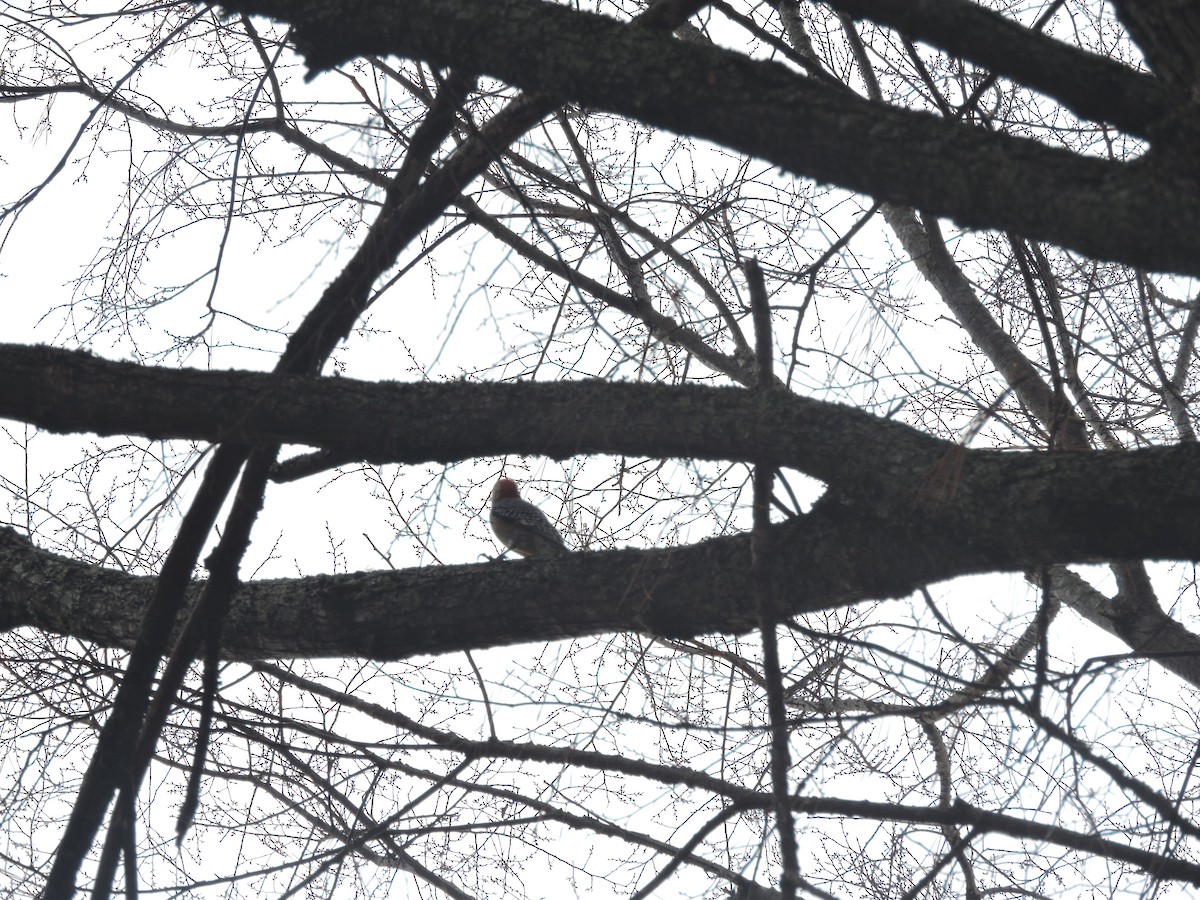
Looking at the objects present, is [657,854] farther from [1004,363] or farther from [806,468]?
[1004,363]

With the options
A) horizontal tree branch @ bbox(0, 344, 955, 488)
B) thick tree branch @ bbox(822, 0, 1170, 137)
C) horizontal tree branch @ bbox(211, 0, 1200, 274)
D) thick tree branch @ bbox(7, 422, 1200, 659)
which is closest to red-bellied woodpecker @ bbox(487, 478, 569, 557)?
thick tree branch @ bbox(7, 422, 1200, 659)

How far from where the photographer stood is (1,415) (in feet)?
9.23

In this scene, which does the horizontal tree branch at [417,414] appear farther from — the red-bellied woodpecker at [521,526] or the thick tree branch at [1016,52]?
the red-bellied woodpecker at [521,526]

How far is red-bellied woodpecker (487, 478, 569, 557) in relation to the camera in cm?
523

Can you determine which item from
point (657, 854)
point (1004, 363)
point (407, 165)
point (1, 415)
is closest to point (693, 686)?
point (657, 854)

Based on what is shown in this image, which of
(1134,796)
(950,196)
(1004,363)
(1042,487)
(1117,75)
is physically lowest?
(1134,796)

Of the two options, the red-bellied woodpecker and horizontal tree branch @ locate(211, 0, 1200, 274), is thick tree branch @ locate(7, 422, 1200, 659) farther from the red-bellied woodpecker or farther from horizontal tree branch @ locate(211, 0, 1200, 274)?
the red-bellied woodpecker

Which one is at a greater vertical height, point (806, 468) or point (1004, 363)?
point (1004, 363)

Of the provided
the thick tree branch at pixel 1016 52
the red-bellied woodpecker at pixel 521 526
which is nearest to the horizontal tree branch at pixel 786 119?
the thick tree branch at pixel 1016 52

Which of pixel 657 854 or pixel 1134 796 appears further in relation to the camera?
pixel 657 854

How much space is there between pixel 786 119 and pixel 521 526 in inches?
141

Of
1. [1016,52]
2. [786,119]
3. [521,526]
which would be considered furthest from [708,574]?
[521,526]

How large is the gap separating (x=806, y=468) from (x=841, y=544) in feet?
0.66

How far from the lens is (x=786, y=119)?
2.03 metres
